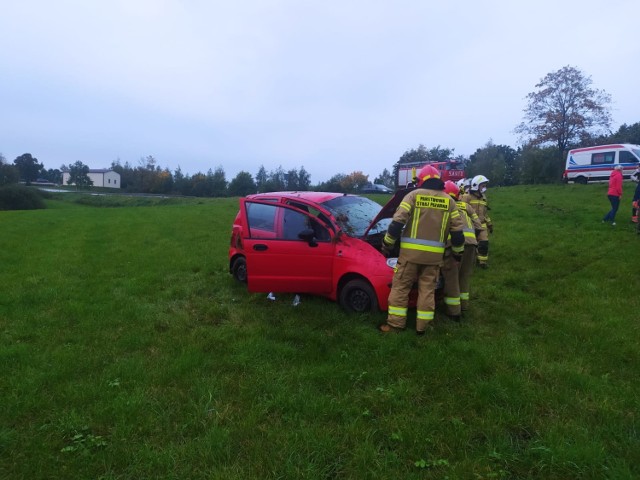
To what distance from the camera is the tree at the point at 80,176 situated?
77.2 m

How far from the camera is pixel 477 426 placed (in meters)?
3.06

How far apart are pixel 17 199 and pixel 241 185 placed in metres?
25.5

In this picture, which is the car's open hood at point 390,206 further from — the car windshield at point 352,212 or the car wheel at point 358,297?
the car wheel at point 358,297

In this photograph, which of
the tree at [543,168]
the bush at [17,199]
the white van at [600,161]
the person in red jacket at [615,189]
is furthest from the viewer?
the bush at [17,199]

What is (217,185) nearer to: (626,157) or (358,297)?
(626,157)

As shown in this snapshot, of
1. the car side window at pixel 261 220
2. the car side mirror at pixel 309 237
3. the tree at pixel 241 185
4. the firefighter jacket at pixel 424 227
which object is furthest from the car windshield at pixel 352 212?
the tree at pixel 241 185

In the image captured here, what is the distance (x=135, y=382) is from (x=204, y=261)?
5.71 metres

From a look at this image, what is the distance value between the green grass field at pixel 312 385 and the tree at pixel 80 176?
266ft

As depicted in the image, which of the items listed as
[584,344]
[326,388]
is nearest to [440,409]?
[326,388]

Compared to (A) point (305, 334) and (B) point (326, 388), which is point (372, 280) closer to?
(A) point (305, 334)

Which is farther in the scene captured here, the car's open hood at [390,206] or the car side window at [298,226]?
the car side window at [298,226]

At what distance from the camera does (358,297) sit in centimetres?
536

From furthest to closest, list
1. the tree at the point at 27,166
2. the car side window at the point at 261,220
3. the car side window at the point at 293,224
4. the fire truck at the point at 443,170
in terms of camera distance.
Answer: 1. the tree at the point at 27,166
2. the fire truck at the point at 443,170
3. the car side window at the point at 261,220
4. the car side window at the point at 293,224

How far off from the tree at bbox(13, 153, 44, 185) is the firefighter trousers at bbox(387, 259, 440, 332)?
107 meters
